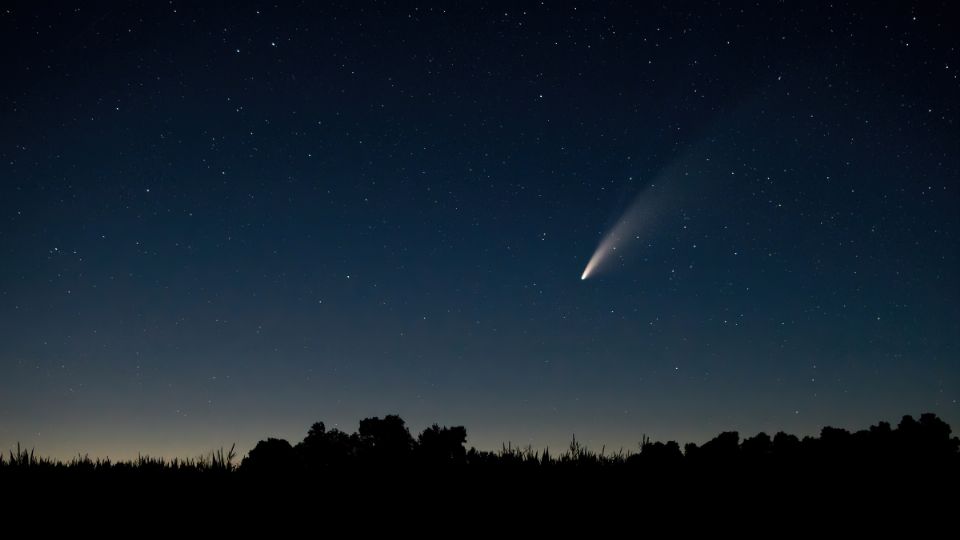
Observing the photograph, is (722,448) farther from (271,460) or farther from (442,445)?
(271,460)

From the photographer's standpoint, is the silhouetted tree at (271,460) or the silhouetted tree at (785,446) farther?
the silhouetted tree at (785,446)

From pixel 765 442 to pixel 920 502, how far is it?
5.11ft

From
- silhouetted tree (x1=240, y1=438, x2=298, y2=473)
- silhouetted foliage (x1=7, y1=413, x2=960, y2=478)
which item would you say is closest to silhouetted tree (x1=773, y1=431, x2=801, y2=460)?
silhouetted foliage (x1=7, y1=413, x2=960, y2=478)

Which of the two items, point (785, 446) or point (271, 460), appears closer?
point (271, 460)

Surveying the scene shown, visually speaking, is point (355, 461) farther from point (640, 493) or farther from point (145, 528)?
point (640, 493)

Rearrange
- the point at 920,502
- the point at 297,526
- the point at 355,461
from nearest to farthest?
the point at 297,526 < the point at 920,502 < the point at 355,461

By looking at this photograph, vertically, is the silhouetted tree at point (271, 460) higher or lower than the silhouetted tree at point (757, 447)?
higher

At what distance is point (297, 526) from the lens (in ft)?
16.5

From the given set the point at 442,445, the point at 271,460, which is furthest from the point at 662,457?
the point at 271,460

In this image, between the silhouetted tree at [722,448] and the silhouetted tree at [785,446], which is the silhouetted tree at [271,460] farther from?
the silhouetted tree at [785,446]

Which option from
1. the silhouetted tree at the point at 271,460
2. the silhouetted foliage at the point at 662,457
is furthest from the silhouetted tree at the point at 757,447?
the silhouetted tree at the point at 271,460

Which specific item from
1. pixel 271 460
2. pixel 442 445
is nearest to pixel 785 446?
pixel 442 445

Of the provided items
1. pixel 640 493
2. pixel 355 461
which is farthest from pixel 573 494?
pixel 355 461

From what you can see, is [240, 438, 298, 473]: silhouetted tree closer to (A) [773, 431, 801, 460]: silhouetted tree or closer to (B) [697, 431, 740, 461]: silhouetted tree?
(B) [697, 431, 740, 461]: silhouetted tree
